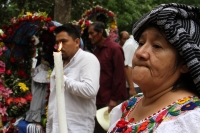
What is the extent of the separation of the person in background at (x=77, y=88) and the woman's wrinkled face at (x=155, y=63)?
1781 mm

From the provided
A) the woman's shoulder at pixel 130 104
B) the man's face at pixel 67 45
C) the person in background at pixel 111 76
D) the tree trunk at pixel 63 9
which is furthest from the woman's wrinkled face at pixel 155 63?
the tree trunk at pixel 63 9

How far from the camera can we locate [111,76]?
513 cm

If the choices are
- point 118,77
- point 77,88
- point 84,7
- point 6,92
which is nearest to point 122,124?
point 77,88

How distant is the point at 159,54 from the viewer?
1535 mm

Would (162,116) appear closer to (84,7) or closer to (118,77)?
(118,77)

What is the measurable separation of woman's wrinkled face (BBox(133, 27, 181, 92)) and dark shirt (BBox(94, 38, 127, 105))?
3.45 metres

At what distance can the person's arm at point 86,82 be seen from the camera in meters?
3.32

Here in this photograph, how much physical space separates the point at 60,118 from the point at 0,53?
352cm

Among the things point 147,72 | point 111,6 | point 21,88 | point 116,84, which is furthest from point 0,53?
point 111,6

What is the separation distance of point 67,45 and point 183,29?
2236 mm

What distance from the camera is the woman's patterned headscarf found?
147 centimetres

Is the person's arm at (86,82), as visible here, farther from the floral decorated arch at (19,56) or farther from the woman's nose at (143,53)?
the woman's nose at (143,53)

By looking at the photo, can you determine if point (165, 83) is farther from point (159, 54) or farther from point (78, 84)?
point (78, 84)

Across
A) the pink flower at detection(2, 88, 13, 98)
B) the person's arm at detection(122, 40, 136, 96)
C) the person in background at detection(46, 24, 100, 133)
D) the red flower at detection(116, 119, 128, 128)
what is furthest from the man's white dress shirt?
the person's arm at detection(122, 40, 136, 96)
